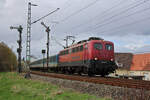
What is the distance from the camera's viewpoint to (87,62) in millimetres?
19375

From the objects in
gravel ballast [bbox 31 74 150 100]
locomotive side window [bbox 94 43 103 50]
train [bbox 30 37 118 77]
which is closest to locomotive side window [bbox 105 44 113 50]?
train [bbox 30 37 118 77]

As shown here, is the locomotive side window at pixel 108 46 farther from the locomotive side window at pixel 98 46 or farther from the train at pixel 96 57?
the locomotive side window at pixel 98 46

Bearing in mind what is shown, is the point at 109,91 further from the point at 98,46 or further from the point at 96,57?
the point at 98,46

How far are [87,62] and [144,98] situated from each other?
10.5 meters

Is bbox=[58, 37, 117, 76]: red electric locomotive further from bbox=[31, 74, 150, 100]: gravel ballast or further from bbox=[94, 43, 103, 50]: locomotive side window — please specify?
bbox=[31, 74, 150, 100]: gravel ballast

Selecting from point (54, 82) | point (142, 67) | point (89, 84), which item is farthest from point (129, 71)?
point (89, 84)

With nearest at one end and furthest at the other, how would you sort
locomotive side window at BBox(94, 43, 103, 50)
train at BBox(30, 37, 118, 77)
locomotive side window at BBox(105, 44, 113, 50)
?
1. train at BBox(30, 37, 118, 77)
2. locomotive side window at BBox(94, 43, 103, 50)
3. locomotive side window at BBox(105, 44, 113, 50)

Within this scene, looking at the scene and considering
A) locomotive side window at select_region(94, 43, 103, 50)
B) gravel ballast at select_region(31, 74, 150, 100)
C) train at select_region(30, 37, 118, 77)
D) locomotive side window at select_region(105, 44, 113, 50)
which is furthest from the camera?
locomotive side window at select_region(105, 44, 113, 50)

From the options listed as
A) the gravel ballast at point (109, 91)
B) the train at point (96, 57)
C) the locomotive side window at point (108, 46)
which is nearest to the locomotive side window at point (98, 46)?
the train at point (96, 57)

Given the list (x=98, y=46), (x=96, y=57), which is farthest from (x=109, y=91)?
(x=98, y=46)

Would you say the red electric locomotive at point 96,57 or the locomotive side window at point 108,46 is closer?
the red electric locomotive at point 96,57

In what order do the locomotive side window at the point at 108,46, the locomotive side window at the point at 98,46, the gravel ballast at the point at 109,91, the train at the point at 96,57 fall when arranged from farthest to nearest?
1. the locomotive side window at the point at 108,46
2. the locomotive side window at the point at 98,46
3. the train at the point at 96,57
4. the gravel ballast at the point at 109,91

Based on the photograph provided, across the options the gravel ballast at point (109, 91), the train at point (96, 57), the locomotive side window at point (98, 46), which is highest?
the locomotive side window at point (98, 46)

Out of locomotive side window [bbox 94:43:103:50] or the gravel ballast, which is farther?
locomotive side window [bbox 94:43:103:50]
